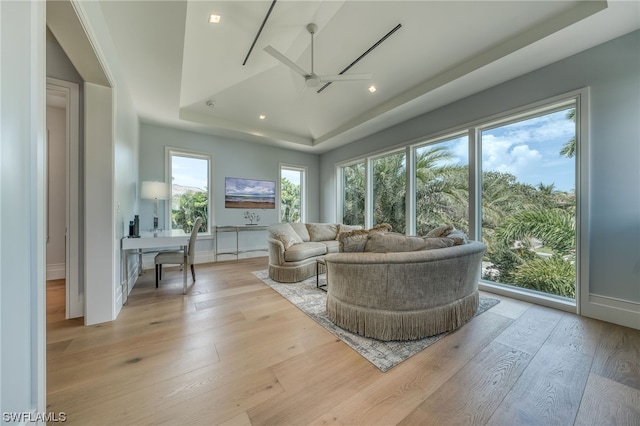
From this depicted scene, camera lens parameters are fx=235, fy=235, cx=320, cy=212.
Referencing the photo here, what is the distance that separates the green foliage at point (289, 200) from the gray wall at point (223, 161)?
0.28 metres

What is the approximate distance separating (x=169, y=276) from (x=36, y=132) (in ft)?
11.5

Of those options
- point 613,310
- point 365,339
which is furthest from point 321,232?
point 613,310

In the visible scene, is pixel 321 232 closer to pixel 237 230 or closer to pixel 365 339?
pixel 237 230

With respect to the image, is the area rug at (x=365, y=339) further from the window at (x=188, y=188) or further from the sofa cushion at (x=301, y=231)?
the window at (x=188, y=188)

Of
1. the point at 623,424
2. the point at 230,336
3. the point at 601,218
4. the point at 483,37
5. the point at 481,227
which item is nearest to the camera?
the point at 623,424

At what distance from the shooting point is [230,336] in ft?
6.84

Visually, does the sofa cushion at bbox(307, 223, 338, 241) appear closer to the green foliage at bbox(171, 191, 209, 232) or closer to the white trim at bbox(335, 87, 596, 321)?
the green foliage at bbox(171, 191, 209, 232)

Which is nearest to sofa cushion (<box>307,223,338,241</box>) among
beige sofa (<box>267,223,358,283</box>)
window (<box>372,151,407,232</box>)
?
beige sofa (<box>267,223,358,283</box>)

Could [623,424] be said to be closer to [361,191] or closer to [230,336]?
[230,336]

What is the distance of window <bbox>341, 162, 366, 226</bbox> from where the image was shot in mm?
5512


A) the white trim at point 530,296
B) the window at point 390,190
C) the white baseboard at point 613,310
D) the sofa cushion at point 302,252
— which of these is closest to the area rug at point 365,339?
the white trim at point 530,296

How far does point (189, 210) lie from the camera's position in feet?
16.2

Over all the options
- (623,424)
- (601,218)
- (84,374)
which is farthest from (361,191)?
(84,374)

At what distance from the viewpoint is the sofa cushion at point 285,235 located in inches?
153
